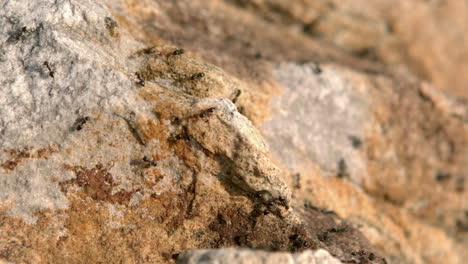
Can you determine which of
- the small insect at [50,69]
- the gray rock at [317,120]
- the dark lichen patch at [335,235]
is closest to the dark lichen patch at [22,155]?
the small insect at [50,69]

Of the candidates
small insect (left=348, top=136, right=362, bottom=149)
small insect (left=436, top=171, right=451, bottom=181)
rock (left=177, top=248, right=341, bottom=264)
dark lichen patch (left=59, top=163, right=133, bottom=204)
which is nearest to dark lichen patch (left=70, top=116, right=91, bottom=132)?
dark lichen patch (left=59, top=163, right=133, bottom=204)

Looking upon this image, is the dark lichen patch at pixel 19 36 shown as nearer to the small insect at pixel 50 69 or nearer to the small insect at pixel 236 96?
the small insect at pixel 50 69

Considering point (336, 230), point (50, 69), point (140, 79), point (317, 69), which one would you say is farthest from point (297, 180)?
point (50, 69)

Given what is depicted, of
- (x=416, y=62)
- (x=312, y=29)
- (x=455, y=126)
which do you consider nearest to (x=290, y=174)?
(x=455, y=126)

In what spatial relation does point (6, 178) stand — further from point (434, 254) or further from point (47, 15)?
point (434, 254)

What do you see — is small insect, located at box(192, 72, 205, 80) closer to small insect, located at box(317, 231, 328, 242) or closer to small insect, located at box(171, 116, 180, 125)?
small insect, located at box(171, 116, 180, 125)

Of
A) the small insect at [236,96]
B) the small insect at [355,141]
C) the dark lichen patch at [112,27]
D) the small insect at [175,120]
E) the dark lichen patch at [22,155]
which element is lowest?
the dark lichen patch at [22,155]
